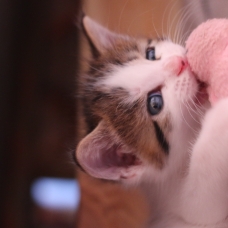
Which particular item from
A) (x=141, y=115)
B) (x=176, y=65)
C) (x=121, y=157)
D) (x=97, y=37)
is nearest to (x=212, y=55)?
(x=176, y=65)

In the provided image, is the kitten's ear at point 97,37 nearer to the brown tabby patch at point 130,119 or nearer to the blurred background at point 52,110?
the brown tabby patch at point 130,119

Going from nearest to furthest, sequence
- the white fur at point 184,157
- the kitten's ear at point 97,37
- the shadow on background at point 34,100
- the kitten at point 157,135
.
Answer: the white fur at point 184,157 < the kitten at point 157,135 < the kitten's ear at point 97,37 < the shadow on background at point 34,100

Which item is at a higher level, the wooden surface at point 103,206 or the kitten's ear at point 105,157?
the kitten's ear at point 105,157

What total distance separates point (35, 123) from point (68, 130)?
15 centimetres

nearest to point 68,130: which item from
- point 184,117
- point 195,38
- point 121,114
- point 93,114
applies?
point 93,114

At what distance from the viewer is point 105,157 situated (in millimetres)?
983

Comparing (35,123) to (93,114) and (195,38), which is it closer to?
(93,114)

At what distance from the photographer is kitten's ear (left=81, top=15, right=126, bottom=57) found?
1.18 metres

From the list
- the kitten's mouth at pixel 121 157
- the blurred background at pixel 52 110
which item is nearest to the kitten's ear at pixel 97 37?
the blurred background at pixel 52 110

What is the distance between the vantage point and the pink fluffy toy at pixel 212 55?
0.78 metres

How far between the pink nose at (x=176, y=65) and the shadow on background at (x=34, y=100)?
68 centimetres

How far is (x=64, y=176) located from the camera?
5.23 ft

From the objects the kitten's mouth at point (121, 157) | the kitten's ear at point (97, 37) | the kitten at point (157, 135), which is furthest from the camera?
the kitten's ear at point (97, 37)

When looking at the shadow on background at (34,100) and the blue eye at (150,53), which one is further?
the shadow on background at (34,100)
